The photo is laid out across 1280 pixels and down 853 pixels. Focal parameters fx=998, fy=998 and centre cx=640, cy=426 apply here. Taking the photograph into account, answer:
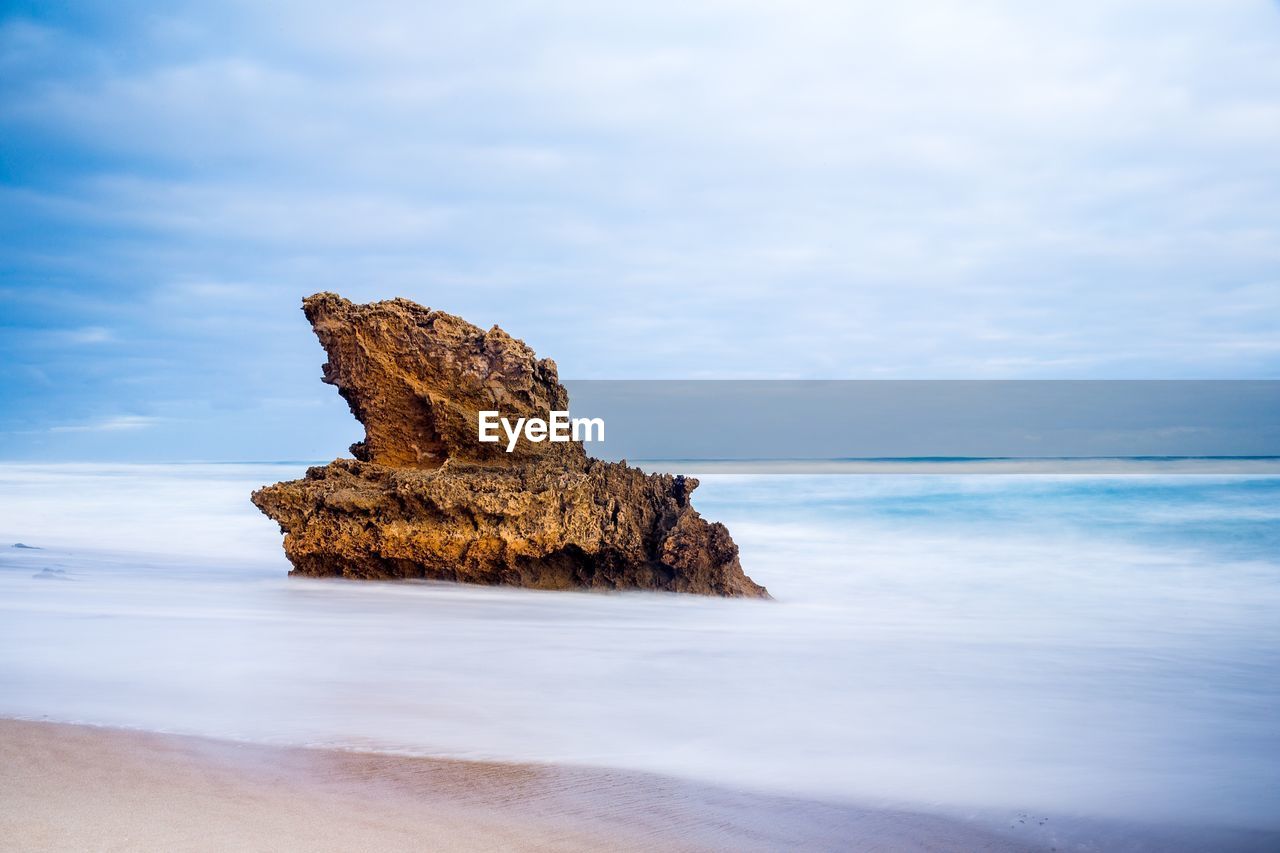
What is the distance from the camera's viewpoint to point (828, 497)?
1892 centimetres

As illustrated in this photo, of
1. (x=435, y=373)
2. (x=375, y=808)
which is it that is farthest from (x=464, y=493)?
(x=375, y=808)

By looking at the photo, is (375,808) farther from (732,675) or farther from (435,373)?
(435,373)

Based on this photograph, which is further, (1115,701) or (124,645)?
(124,645)

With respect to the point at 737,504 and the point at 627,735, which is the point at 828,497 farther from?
the point at 627,735

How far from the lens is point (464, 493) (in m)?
6.62

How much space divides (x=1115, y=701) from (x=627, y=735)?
2.36m

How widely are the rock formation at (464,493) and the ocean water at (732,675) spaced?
0.28 meters

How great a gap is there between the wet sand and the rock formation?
11.0 ft

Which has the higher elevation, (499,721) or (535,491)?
(535,491)

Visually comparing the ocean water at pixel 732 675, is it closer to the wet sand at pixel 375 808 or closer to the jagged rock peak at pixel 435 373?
the wet sand at pixel 375 808

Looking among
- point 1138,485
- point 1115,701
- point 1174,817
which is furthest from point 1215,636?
point 1138,485

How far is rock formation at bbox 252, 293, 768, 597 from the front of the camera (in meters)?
6.71

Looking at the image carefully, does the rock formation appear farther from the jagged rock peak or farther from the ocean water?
the ocean water

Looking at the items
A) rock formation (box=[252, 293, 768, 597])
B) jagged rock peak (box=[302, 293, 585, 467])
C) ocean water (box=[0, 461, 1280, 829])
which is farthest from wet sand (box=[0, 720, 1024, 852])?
jagged rock peak (box=[302, 293, 585, 467])
